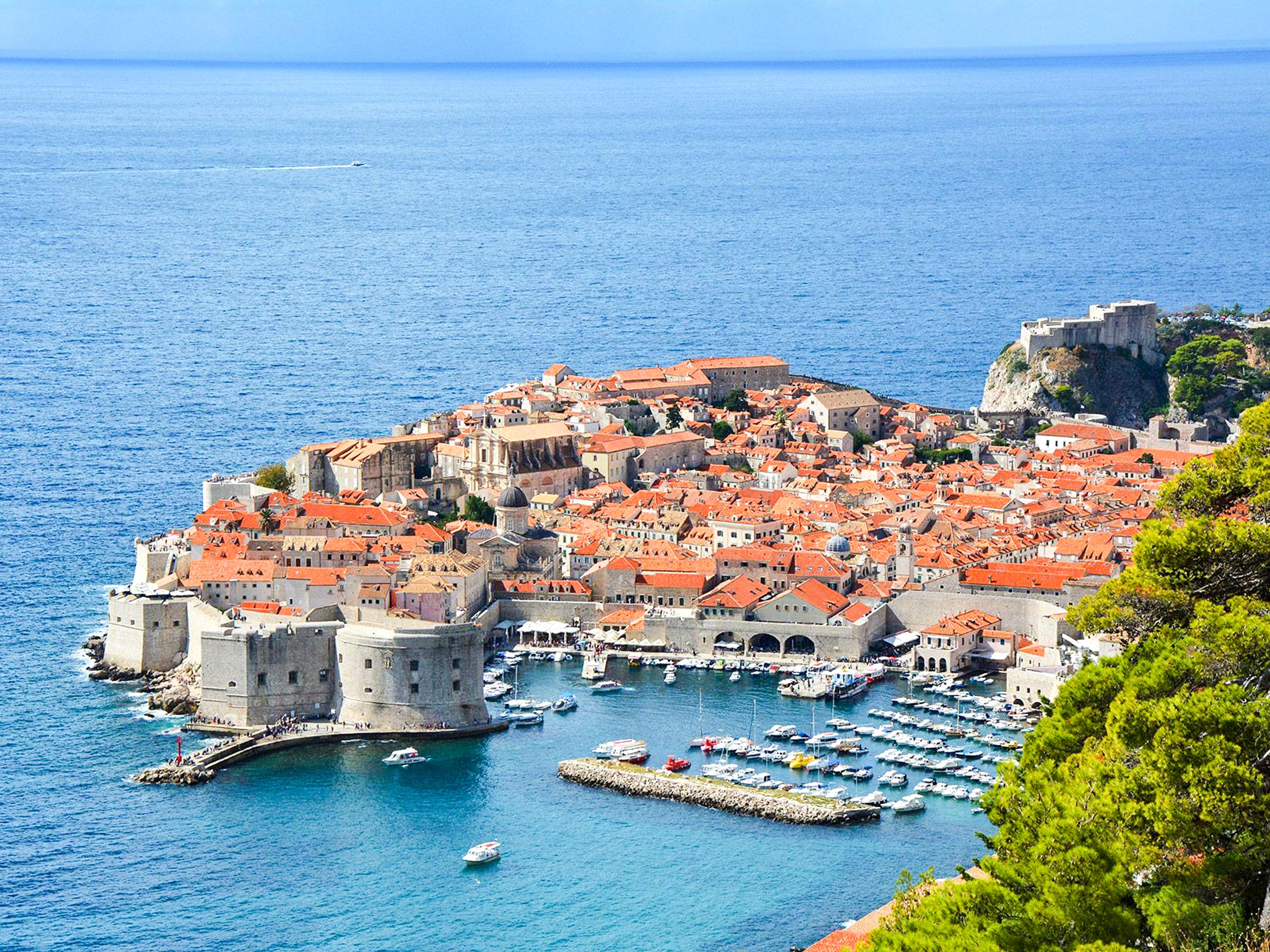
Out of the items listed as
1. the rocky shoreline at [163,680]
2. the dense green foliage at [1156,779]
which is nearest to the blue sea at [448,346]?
the rocky shoreline at [163,680]

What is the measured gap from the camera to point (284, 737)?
3897 cm

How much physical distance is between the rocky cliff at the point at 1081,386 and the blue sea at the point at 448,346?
17.0ft

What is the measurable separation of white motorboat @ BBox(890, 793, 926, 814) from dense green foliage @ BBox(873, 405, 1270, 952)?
12956mm

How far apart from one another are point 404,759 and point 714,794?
590cm

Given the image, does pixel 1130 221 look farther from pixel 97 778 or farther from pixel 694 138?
pixel 97 778

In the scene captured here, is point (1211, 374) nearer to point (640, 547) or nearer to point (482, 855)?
point (640, 547)

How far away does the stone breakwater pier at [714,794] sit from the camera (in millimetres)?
34625

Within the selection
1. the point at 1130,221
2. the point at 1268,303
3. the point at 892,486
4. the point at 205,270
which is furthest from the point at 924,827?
the point at 1130,221

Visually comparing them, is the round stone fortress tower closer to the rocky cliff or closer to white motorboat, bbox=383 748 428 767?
white motorboat, bbox=383 748 428 767

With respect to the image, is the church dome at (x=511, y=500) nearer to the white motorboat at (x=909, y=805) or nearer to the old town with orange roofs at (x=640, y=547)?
the old town with orange roofs at (x=640, y=547)

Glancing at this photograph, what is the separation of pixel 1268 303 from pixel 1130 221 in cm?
3469

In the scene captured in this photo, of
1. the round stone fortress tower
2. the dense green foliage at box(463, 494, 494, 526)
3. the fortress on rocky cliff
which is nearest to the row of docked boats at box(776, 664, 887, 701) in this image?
the round stone fortress tower

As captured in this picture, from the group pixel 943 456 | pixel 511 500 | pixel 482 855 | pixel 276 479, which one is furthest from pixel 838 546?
pixel 482 855

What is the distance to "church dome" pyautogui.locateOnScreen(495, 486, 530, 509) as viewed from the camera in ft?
166
